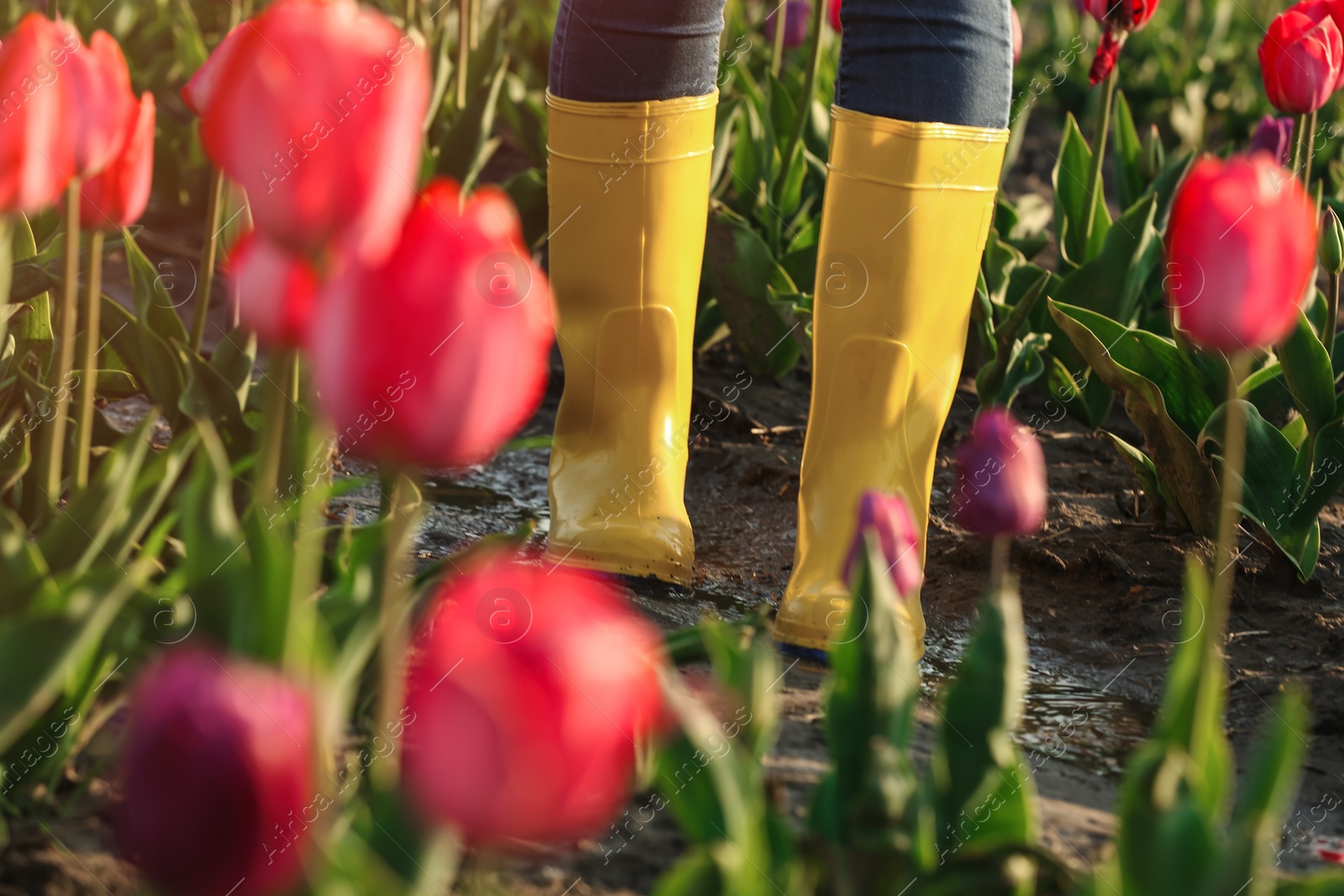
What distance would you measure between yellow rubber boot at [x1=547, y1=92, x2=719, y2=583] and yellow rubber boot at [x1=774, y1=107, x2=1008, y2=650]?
200 mm

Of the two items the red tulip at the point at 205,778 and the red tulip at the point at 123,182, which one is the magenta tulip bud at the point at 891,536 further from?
the red tulip at the point at 123,182

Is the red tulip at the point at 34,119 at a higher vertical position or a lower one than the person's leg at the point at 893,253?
higher

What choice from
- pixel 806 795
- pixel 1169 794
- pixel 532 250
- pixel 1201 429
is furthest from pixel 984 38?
pixel 532 250

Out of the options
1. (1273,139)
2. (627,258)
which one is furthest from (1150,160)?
(627,258)

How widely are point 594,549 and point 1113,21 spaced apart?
45.1 inches

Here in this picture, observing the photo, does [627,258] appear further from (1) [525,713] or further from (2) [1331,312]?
(1) [525,713]

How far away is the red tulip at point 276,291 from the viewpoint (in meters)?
0.62

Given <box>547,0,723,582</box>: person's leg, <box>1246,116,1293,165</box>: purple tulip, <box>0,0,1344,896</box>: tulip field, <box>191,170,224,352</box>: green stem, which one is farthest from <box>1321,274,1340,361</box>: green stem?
<box>191,170,224,352</box>: green stem

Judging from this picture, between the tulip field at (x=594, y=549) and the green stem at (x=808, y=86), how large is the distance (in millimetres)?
22

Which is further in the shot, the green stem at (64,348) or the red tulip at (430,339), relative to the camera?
the green stem at (64,348)

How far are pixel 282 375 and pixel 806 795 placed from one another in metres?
0.55

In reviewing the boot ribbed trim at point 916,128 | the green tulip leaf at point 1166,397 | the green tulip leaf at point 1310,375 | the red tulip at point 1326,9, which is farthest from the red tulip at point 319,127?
the red tulip at point 1326,9

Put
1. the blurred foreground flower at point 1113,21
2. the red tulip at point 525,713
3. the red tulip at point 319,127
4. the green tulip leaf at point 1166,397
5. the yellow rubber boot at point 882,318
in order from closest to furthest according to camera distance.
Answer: the red tulip at point 525,713 → the red tulip at point 319,127 → the yellow rubber boot at point 882,318 → the green tulip leaf at point 1166,397 → the blurred foreground flower at point 1113,21

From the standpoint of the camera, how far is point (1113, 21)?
1.97 m
